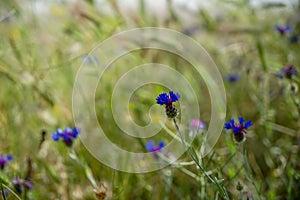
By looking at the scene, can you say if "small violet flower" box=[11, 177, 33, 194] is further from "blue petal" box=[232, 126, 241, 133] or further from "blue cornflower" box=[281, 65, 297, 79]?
"blue cornflower" box=[281, 65, 297, 79]

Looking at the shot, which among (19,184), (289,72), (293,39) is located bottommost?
(19,184)

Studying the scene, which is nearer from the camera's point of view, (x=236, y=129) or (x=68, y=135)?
(x=236, y=129)

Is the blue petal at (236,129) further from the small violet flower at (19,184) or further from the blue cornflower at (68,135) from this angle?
the small violet flower at (19,184)

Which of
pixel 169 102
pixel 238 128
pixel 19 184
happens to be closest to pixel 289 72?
pixel 238 128

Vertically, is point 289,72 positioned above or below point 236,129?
above

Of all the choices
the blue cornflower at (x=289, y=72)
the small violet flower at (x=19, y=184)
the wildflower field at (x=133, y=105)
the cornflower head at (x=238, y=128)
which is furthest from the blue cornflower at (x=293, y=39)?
the small violet flower at (x=19, y=184)

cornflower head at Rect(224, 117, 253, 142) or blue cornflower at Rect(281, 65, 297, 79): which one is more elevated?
blue cornflower at Rect(281, 65, 297, 79)

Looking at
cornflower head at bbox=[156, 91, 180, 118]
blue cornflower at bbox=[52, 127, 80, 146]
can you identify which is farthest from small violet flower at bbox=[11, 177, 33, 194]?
cornflower head at bbox=[156, 91, 180, 118]

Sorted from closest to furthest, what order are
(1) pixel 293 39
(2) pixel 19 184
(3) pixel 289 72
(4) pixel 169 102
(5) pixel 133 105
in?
(4) pixel 169 102, (2) pixel 19 184, (3) pixel 289 72, (5) pixel 133 105, (1) pixel 293 39

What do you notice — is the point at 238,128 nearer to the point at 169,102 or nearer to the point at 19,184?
the point at 169,102
